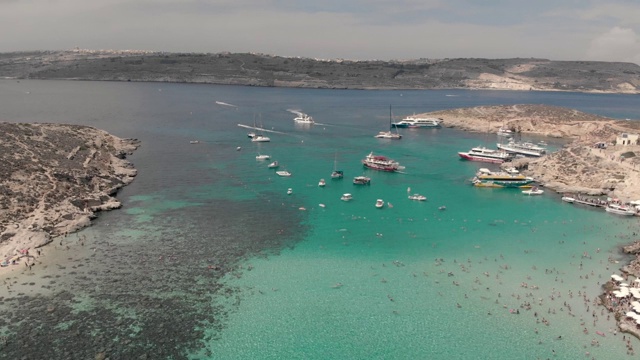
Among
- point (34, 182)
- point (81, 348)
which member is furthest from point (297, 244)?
point (34, 182)

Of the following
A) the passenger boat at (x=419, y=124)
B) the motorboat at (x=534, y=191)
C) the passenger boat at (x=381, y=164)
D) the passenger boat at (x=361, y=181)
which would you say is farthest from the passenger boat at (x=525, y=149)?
the passenger boat at (x=361, y=181)

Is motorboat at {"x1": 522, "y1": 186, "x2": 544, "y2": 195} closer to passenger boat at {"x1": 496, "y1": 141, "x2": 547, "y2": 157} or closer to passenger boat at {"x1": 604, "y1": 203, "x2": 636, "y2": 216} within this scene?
passenger boat at {"x1": 604, "y1": 203, "x2": 636, "y2": 216}

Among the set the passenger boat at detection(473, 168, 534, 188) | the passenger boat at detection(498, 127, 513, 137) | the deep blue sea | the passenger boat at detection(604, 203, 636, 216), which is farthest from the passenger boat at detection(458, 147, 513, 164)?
the passenger boat at detection(498, 127, 513, 137)

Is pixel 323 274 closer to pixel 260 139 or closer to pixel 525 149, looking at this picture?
pixel 260 139

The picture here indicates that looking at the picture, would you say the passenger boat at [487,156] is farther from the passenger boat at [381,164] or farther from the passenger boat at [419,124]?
the passenger boat at [419,124]

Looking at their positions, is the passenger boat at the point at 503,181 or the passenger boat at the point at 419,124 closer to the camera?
the passenger boat at the point at 503,181

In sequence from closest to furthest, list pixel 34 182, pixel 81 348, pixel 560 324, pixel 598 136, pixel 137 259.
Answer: pixel 81 348
pixel 560 324
pixel 137 259
pixel 34 182
pixel 598 136

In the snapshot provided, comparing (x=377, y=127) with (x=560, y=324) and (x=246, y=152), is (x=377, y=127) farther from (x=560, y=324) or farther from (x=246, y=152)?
(x=560, y=324)
